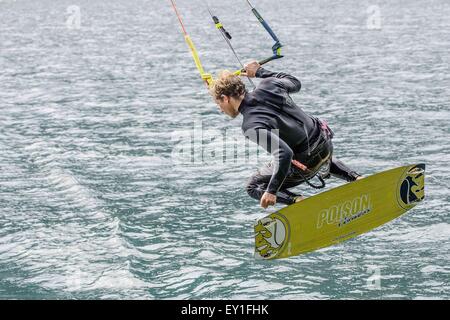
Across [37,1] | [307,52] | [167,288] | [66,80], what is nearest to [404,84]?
[307,52]

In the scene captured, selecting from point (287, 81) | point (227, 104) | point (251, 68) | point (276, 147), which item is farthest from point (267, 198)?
point (251, 68)

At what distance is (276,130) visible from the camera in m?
13.0

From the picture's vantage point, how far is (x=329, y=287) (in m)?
18.2

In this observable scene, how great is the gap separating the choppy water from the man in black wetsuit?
461 centimetres

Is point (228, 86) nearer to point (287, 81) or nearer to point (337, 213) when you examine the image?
point (287, 81)

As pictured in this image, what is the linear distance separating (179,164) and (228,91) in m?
17.1

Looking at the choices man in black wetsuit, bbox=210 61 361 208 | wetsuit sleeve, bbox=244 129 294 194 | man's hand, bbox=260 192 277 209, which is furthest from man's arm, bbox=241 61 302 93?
man's hand, bbox=260 192 277 209

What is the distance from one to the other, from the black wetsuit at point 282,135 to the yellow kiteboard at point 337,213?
0.32 metres

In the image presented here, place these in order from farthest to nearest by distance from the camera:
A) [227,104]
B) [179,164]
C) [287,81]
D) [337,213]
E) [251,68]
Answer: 1. [179,164]
2. [337,213]
3. [251,68]
4. [287,81]
5. [227,104]

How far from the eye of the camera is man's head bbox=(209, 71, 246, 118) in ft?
42.8

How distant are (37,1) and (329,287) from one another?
94.1 meters

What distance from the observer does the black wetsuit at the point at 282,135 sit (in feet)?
41.5

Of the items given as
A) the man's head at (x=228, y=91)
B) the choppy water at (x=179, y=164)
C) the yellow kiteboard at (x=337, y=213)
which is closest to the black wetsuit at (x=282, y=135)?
the man's head at (x=228, y=91)
